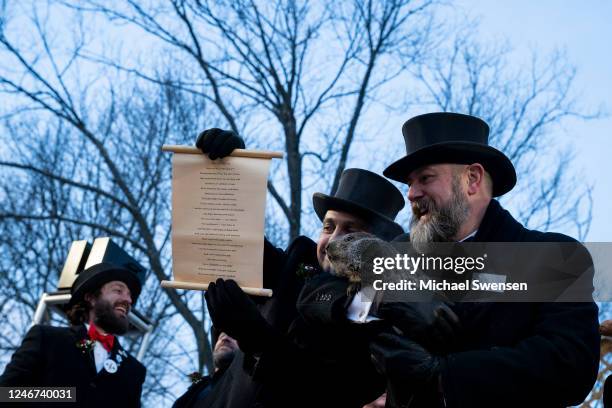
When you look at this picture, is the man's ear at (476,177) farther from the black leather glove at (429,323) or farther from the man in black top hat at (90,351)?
the man in black top hat at (90,351)

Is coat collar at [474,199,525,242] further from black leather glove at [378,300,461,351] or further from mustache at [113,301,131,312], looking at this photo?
mustache at [113,301,131,312]

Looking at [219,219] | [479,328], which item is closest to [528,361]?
[479,328]

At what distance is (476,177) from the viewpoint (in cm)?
423

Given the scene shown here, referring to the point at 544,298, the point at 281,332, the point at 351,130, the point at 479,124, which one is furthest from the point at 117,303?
the point at 351,130

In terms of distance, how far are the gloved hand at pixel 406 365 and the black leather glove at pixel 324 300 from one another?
458mm

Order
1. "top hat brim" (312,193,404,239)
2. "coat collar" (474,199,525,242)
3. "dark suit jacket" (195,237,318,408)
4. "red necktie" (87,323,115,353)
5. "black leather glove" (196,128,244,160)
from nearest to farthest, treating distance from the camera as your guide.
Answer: "coat collar" (474,199,525,242) → "black leather glove" (196,128,244,160) → "dark suit jacket" (195,237,318,408) → "top hat brim" (312,193,404,239) → "red necktie" (87,323,115,353)

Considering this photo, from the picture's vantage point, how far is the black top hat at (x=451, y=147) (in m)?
4.20

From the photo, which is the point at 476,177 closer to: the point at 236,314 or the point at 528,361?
the point at 528,361

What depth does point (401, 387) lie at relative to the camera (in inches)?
142

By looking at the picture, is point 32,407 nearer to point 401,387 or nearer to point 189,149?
point 189,149

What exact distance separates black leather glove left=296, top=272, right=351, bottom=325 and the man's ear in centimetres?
71

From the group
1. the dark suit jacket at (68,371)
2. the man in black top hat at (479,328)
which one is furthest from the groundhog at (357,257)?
the dark suit jacket at (68,371)

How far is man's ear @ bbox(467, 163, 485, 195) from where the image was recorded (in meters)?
4.20

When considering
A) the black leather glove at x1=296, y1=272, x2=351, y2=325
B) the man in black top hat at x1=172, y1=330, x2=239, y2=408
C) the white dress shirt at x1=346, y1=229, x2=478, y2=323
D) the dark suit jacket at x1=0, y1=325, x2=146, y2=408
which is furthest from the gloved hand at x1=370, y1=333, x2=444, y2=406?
the dark suit jacket at x1=0, y1=325, x2=146, y2=408
